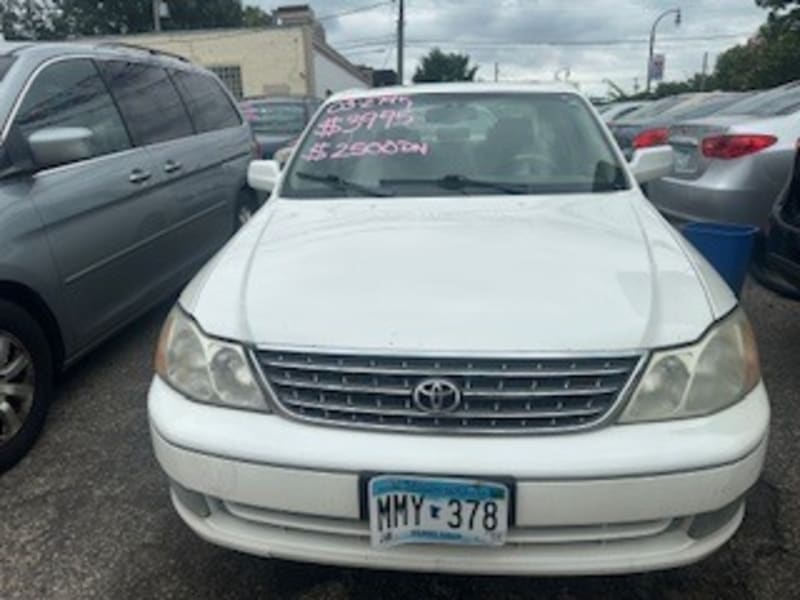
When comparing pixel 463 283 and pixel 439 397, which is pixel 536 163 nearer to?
pixel 463 283

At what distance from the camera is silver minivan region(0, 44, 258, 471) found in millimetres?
2883

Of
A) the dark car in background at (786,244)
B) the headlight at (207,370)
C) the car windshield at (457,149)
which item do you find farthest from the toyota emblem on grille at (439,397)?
the dark car in background at (786,244)

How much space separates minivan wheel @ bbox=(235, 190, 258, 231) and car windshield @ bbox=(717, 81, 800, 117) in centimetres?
356

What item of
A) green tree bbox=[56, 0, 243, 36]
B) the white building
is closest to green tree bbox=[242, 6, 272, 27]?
green tree bbox=[56, 0, 243, 36]

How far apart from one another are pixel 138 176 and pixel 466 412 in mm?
2644

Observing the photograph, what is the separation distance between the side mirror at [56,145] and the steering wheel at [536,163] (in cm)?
179

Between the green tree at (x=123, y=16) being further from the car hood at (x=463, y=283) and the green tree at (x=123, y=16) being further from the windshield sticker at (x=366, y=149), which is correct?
the car hood at (x=463, y=283)

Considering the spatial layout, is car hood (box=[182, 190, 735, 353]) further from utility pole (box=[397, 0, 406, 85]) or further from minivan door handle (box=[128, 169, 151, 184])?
utility pole (box=[397, 0, 406, 85])

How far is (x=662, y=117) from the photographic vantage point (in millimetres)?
8883

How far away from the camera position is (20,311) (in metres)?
2.87

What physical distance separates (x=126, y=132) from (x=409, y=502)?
2878mm

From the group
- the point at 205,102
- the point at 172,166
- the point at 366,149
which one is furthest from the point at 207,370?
the point at 205,102

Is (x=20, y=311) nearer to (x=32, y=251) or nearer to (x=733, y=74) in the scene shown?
(x=32, y=251)

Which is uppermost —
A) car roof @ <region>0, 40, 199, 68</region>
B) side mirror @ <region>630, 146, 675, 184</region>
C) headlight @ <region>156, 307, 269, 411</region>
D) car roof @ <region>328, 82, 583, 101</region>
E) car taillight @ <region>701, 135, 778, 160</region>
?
car roof @ <region>0, 40, 199, 68</region>
